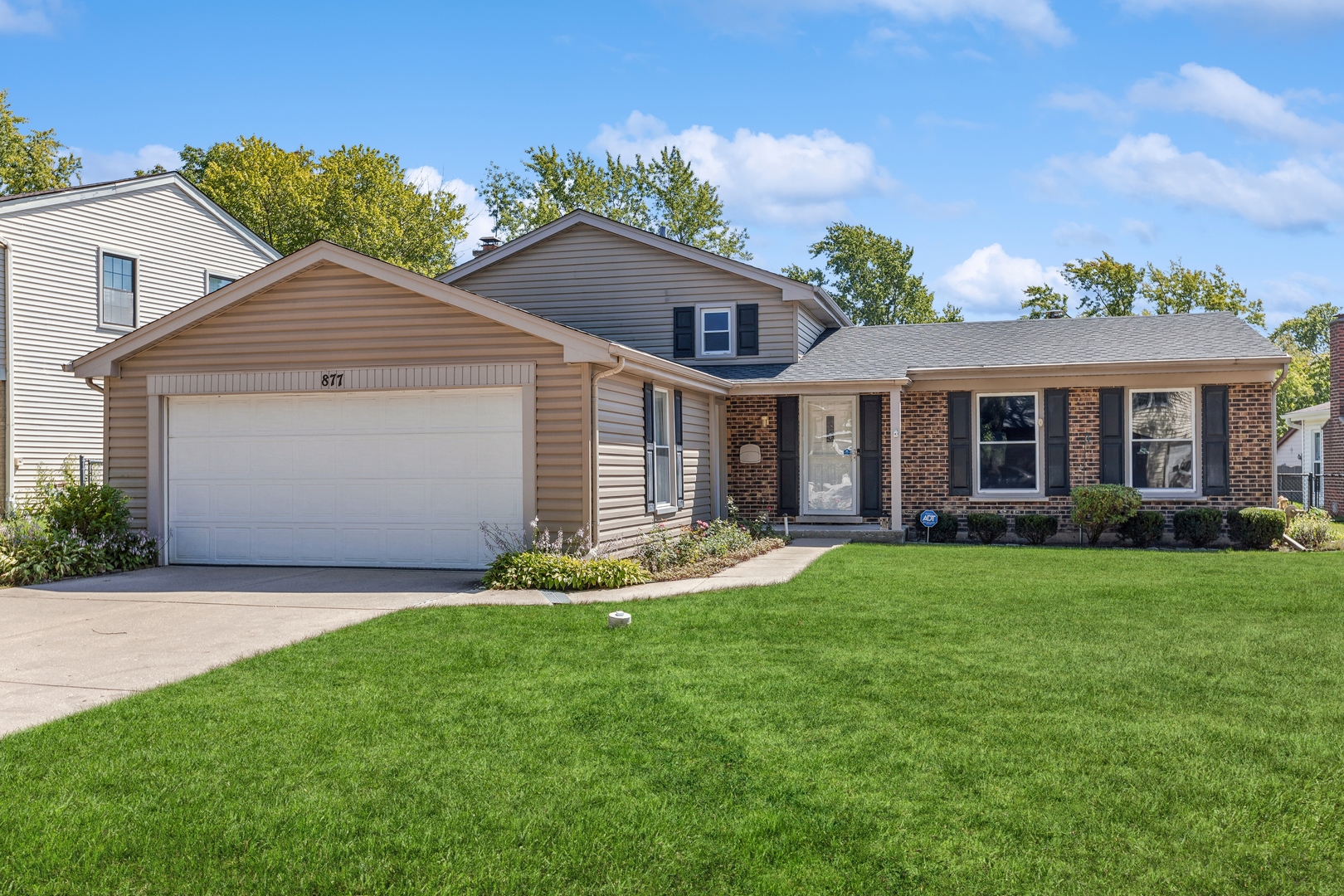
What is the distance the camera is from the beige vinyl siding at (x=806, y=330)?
18.5 m

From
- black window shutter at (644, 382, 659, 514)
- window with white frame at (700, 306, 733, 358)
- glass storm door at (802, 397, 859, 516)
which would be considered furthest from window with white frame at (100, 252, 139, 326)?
glass storm door at (802, 397, 859, 516)

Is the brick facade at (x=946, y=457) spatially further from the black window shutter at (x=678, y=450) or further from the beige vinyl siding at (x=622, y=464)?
the beige vinyl siding at (x=622, y=464)

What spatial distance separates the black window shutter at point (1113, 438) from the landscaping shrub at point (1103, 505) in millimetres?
397

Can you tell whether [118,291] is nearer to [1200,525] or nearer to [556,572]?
[556,572]

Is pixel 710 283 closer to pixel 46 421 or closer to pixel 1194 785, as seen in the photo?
pixel 46 421

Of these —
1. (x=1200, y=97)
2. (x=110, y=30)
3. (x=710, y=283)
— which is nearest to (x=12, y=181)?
(x=110, y=30)

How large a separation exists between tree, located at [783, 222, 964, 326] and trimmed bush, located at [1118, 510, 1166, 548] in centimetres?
3446

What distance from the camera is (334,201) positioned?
33.9m

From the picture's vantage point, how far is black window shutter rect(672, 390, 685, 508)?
14859mm

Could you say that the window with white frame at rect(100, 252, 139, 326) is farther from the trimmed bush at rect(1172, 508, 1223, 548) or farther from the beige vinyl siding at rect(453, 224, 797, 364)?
the trimmed bush at rect(1172, 508, 1223, 548)

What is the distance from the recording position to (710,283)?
18.5 meters

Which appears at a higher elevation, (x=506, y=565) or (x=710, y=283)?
(x=710, y=283)

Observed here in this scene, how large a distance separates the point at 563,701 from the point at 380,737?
1.13m

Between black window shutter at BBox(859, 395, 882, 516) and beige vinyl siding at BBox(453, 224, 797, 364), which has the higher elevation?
beige vinyl siding at BBox(453, 224, 797, 364)
